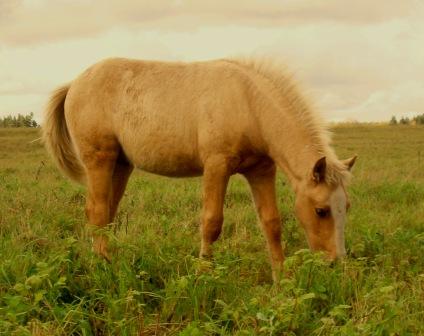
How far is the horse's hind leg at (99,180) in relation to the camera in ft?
19.8

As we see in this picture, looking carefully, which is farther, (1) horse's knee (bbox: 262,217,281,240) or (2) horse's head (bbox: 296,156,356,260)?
(1) horse's knee (bbox: 262,217,281,240)

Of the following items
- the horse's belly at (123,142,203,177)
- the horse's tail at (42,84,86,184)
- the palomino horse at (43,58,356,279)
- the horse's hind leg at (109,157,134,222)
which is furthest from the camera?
the horse's tail at (42,84,86,184)

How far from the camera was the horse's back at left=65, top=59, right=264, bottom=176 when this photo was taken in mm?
5312

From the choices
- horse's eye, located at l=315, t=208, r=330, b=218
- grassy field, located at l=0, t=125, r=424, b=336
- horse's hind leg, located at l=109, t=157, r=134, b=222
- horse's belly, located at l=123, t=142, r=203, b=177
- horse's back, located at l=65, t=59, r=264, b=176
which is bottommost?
grassy field, located at l=0, t=125, r=424, b=336

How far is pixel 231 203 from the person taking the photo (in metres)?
8.22

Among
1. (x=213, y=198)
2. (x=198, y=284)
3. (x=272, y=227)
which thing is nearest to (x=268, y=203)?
(x=272, y=227)

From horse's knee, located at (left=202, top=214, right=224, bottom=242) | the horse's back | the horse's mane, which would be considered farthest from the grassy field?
the horse's back

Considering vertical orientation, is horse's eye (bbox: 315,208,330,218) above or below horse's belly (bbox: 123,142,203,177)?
below

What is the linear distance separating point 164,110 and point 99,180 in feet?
3.70

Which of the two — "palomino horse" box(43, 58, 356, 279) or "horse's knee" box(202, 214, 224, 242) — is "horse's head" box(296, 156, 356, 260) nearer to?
"palomino horse" box(43, 58, 356, 279)

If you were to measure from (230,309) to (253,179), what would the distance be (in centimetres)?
245

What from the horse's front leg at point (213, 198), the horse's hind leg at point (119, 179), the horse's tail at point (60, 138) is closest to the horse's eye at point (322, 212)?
the horse's front leg at point (213, 198)

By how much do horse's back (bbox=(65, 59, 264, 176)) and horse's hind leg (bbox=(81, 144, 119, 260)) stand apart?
0.16m

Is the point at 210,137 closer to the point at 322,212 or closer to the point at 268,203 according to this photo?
the point at 268,203
